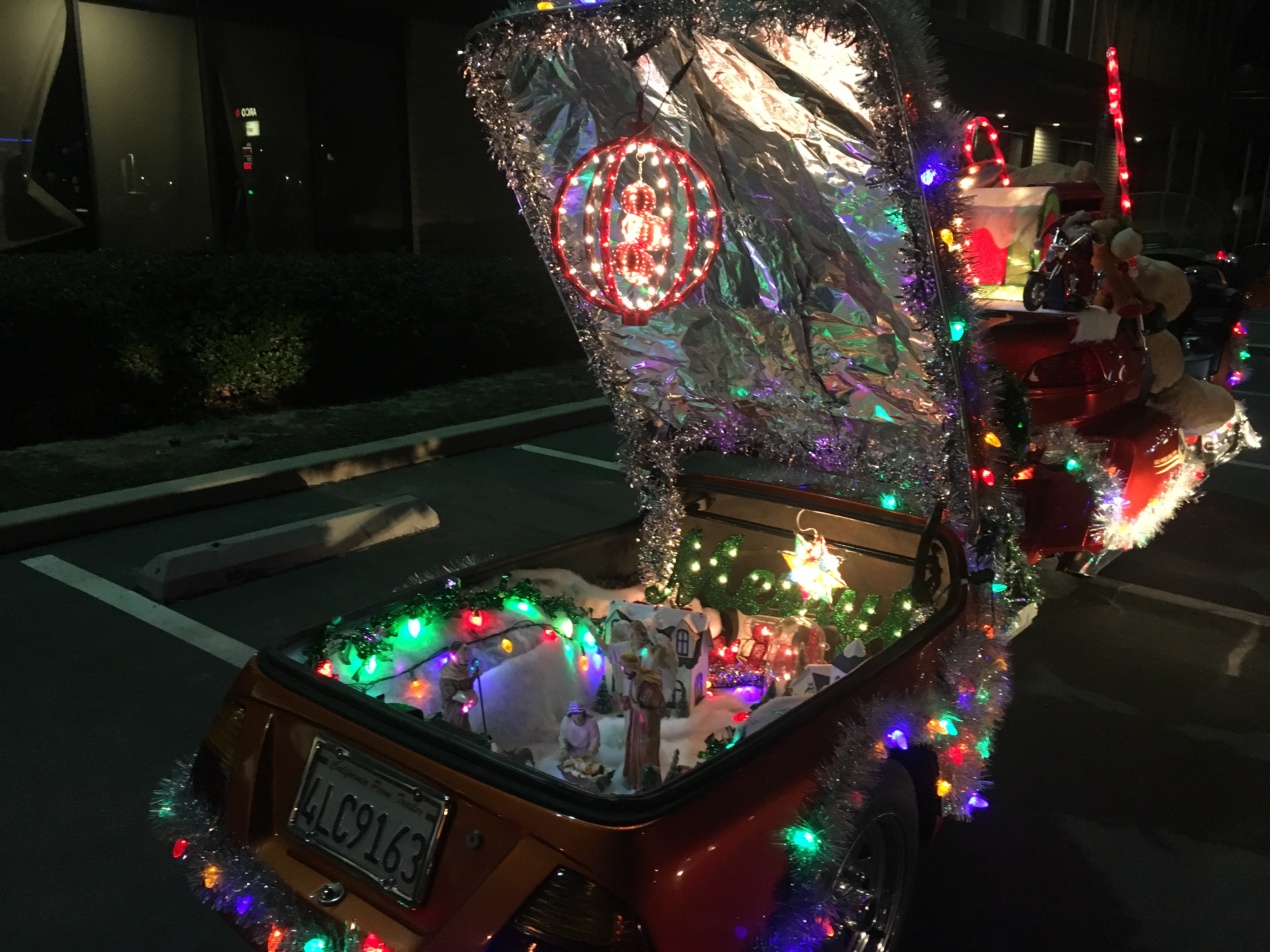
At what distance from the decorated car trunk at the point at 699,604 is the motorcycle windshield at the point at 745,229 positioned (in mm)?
11

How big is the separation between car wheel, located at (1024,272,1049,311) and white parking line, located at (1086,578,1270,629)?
1.74 metres

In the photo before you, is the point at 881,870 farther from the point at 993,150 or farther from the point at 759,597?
the point at 993,150

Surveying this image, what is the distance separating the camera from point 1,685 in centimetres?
418

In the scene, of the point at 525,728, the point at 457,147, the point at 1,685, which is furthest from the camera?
the point at 457,147

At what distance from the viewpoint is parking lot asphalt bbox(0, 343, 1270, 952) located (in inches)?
114

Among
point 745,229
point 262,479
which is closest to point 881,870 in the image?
point 745,229

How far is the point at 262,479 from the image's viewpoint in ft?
22.7

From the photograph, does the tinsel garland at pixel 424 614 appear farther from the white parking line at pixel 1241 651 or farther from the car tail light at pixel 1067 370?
the white parking line at pixel 1241 651

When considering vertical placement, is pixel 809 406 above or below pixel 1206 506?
above

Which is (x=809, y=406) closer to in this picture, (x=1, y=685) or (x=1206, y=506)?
(x=1, y=685)

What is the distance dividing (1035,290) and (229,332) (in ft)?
22.6

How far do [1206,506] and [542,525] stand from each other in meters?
4.86

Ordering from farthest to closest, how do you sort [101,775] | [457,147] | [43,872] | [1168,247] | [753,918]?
[457,147] → [1168,247] → [101,775] → [43,872] → [753,918]

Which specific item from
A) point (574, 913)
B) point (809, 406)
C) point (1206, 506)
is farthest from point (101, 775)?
point (1206, 506)
